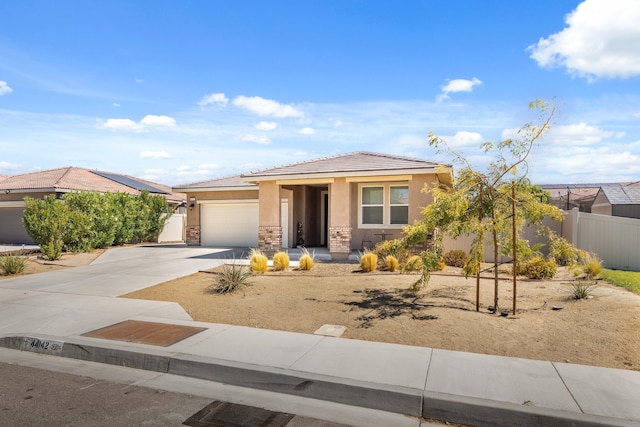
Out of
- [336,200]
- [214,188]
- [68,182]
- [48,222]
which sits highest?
[68,182]

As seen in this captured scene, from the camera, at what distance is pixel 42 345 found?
6.95 m

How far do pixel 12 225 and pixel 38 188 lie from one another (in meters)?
4.85

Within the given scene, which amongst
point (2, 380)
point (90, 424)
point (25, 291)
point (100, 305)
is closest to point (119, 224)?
point (25, 291)

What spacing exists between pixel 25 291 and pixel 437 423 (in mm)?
10589

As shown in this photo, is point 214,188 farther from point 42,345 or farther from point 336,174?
point 42,345

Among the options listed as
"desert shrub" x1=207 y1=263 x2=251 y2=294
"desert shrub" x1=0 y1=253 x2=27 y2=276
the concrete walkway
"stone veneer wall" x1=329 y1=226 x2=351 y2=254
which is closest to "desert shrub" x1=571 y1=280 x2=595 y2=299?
the concrete walkway

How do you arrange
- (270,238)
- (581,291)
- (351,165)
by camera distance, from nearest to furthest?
(581,291) → (351,165) → (270,238)

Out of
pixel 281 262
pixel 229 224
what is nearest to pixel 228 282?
pixel 281 262

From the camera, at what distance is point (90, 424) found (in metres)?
4.42

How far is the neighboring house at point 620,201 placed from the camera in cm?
2345

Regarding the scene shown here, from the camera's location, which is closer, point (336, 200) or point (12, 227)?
point (336, 200)

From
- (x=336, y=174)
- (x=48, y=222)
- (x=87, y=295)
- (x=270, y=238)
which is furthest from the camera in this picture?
(x=48, y=222)

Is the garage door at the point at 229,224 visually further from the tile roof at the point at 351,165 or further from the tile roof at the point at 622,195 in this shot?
the tile roof at the point at 622,195

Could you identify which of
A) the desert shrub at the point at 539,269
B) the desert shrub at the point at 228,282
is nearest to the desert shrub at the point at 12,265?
the desert shrub at the point at 228,282
